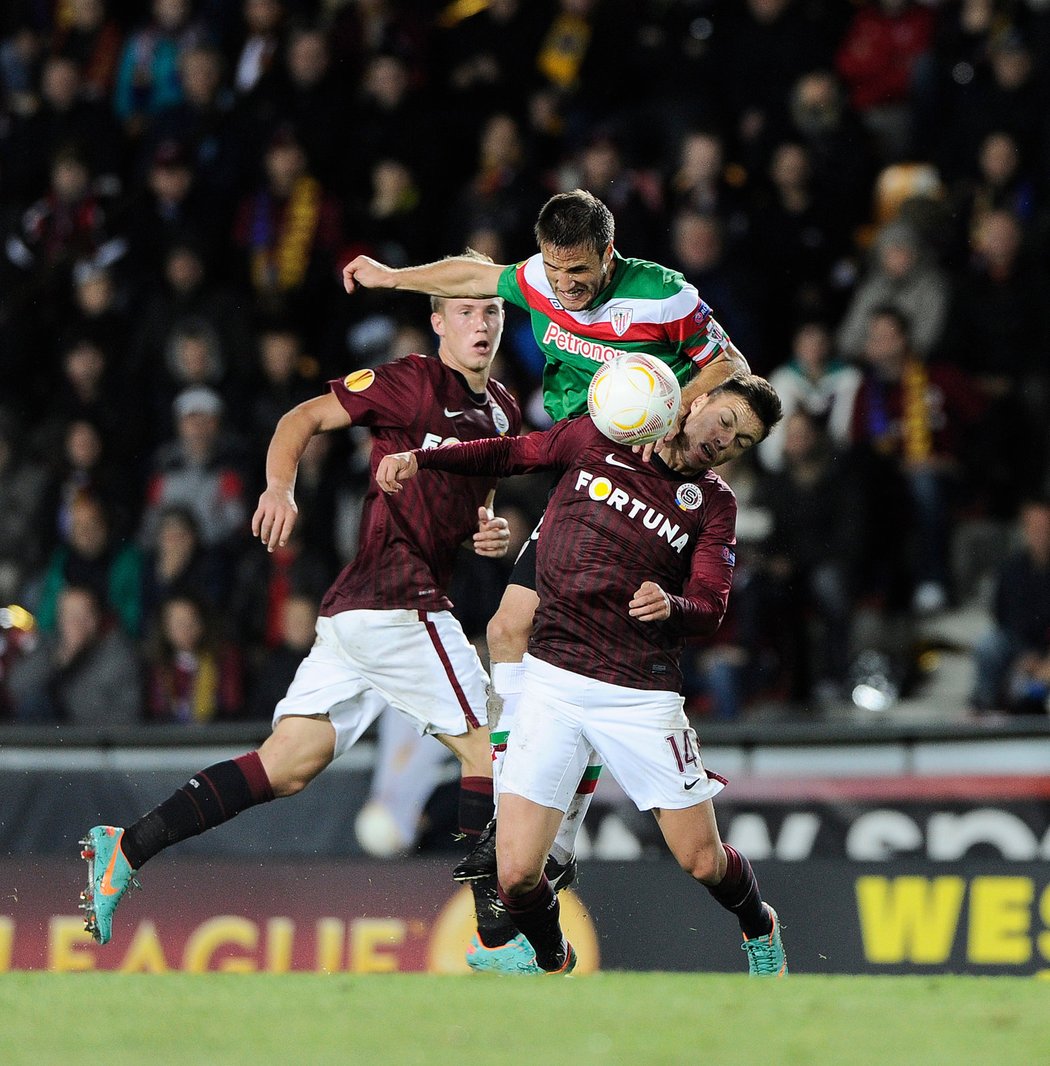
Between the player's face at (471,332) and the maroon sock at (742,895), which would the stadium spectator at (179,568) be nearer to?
the player's face at (471,332)

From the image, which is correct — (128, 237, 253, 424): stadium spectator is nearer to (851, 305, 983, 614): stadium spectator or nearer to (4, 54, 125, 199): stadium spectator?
(4, 54, 125, 199): stadium spectator

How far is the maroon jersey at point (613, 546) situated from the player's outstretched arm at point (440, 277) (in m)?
0.73

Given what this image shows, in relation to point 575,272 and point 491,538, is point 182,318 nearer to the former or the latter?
point 491,538

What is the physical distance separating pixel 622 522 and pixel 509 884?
1102 mm

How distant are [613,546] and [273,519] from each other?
1.06 metres

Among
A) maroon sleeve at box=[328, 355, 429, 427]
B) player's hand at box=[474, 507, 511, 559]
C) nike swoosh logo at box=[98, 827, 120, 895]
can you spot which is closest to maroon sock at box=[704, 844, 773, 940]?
player's hand at box=[474, 507, 511, 559]

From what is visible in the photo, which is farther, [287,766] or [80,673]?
[80,673]

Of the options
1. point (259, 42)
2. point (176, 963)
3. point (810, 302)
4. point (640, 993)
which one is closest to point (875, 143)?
point (810, 302)

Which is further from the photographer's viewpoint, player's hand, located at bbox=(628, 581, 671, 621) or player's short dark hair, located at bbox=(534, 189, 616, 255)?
player's short dark hair, located at bbox=(534, 189, 616, 255)

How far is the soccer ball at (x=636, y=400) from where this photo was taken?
5.36 meters

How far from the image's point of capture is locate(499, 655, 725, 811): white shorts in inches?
213

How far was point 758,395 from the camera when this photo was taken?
5512mm

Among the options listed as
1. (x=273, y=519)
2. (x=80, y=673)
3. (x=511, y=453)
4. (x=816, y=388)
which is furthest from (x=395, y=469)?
(x=80, y=673)

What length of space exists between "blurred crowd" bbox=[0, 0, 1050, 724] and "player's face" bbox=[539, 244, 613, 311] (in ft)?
10.6
